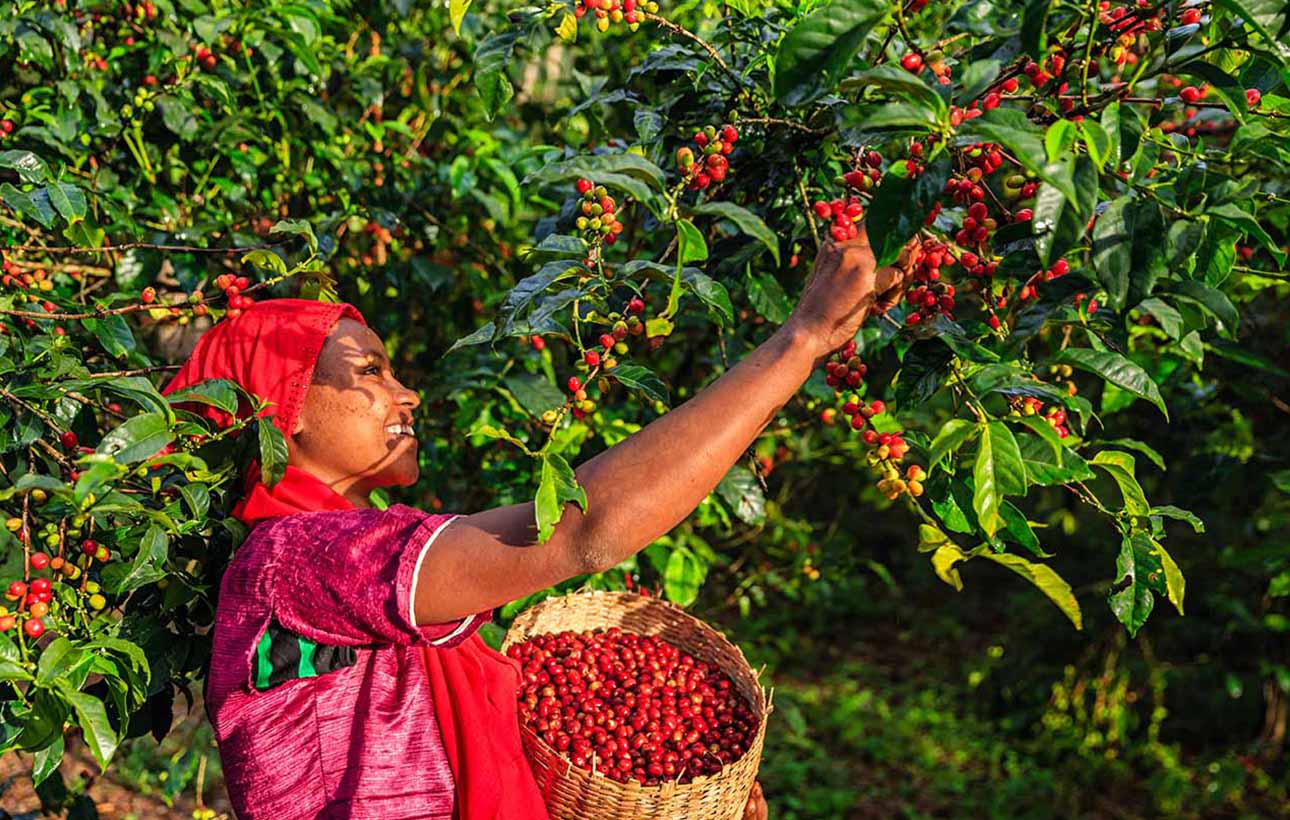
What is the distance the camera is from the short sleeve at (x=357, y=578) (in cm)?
147

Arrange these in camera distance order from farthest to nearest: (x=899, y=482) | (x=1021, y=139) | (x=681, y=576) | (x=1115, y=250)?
(x=681, y=576) < (x=899, y=482) < (x=1115, y=250) < (x=1021, y=139)

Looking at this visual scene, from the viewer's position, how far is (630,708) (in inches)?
71.1

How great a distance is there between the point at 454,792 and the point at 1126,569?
1.02 meters

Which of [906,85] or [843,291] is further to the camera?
[843,291]

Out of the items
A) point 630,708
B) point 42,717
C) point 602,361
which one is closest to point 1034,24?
point 602,361

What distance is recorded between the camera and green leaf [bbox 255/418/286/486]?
5.49 feet

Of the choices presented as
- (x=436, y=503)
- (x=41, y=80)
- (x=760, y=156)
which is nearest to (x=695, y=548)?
(x=436, y=503)

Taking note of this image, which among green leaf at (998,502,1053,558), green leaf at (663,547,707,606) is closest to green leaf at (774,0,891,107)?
green leaf at (998,502,1053,558)

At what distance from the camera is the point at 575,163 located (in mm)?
1485

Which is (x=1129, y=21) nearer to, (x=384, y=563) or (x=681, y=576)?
(x=384, y=563)

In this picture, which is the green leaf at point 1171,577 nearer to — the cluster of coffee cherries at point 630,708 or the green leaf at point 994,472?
the green leaf at point 994,472

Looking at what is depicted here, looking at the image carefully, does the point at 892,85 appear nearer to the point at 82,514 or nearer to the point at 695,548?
the point at 82,514

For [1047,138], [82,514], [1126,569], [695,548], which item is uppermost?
[1047,138]

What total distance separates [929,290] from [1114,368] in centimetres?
26
